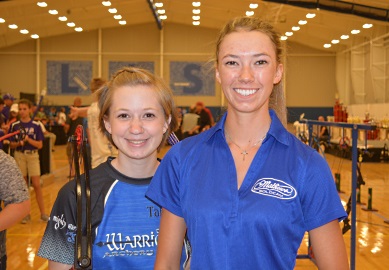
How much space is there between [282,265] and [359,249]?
208 inches

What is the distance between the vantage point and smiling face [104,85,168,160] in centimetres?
207

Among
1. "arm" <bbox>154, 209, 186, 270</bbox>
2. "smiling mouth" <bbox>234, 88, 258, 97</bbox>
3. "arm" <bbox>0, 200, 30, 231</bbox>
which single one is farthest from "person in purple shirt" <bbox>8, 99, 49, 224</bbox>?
"smiling mouth" <bbox>234, 88, 258, 97</bbox>

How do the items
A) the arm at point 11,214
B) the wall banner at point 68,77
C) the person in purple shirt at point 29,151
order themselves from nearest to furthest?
the arm at point 11,214, the person in purple shirt at point 29,151, the wall banner at point 68,77

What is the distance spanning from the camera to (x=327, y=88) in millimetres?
28328

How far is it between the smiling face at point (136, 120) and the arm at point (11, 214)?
568mm

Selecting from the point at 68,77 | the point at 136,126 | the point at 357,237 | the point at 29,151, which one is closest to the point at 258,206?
the point at 136,126

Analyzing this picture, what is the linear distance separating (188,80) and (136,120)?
25.9m

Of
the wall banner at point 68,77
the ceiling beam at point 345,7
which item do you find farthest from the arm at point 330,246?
the wall banner at point 68,77

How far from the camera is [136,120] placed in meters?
2.06

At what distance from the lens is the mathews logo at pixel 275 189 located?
162 centimetres

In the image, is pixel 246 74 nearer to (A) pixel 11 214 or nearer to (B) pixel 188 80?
(A) pixel 11 214

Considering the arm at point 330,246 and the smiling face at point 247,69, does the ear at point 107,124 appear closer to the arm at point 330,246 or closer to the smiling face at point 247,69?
the smiling face at point 247,69

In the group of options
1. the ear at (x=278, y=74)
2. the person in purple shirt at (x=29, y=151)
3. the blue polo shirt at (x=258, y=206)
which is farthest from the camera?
the person in purple shirt at (x=29, y=151)

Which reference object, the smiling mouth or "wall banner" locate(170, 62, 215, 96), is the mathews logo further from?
"wall banner" locate(170, 62, 215, 96)
